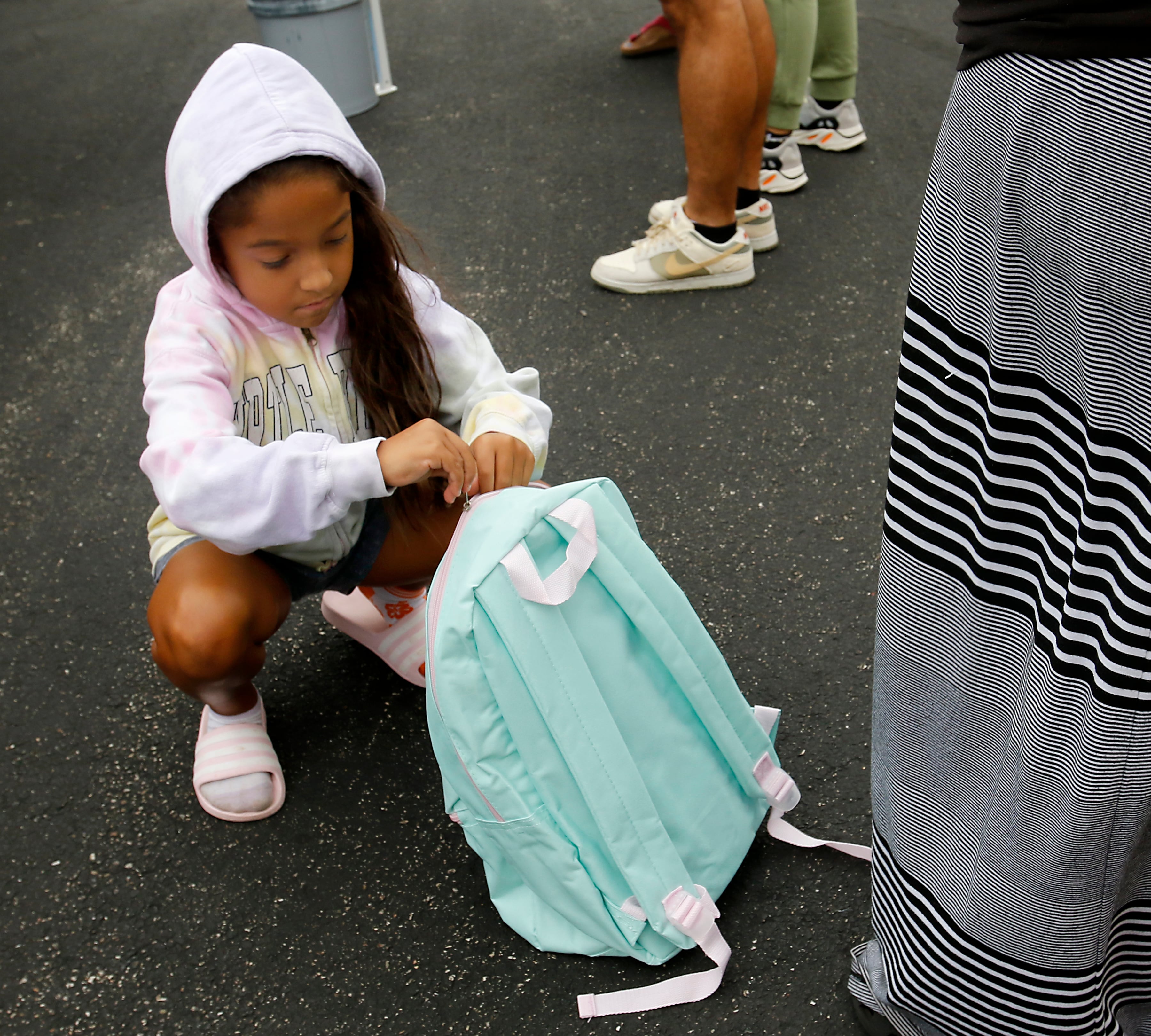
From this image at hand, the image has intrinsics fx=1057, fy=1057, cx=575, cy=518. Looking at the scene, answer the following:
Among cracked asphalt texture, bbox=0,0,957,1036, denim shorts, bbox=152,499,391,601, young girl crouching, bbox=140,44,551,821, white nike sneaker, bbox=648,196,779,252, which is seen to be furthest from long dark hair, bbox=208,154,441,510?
white nike sneaker, bbox=648,196,779,252

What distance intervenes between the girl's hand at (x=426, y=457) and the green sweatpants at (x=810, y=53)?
151 cm

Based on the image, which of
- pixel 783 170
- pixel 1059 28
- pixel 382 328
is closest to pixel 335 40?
pixel 783 170

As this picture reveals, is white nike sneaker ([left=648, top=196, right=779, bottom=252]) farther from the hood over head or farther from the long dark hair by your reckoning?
the hood over head

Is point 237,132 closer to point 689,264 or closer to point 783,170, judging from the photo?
point 689,264

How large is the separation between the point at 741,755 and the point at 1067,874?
386 mm

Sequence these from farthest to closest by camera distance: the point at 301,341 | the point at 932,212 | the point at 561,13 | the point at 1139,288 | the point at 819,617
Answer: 1. the point at 561,13
2. the point at 819,617
3. the point at 301,341
4. the point at 932,212
5. the point at 1139,288

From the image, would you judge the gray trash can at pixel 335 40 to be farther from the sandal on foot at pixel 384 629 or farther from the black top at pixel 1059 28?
the black top at pixel 1059 28

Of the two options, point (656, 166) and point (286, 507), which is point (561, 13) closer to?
point (656, 166)

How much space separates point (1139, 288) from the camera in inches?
21.8

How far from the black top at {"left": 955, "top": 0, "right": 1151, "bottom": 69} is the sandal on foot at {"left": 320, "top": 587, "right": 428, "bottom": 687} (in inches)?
37.5

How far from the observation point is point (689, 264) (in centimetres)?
212

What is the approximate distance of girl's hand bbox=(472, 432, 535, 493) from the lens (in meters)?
1.09

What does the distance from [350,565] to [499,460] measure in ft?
0.93

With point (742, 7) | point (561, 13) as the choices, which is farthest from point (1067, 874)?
point (561, 13)
